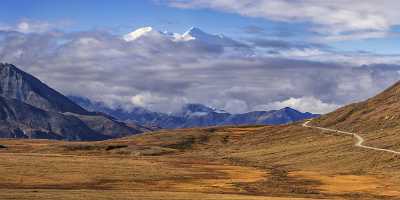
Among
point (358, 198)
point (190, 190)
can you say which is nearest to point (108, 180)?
point (190, 190)

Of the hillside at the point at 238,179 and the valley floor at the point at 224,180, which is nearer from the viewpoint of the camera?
the valley floor at the point at 224,180

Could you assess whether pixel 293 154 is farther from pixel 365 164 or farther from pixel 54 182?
pixel 54 182

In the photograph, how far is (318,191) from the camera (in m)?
98.2

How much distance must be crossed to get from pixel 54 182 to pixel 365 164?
68984 mm

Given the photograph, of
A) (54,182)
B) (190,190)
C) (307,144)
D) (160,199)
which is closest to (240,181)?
(190,190)

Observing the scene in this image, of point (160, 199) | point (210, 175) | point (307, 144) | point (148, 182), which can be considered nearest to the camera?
point (160, 199)

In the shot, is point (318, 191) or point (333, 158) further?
point (333, 158)

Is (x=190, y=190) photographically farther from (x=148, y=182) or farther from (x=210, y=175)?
(x=210, y=175)

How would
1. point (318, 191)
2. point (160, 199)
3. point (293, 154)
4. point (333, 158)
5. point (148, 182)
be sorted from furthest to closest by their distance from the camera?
1. point (293, 154)
2. point (333, 158)
3. point (148, 182)
4. point (318, 191)
5. point (160, 199)

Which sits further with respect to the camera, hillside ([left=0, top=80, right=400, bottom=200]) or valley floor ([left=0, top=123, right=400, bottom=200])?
hillside ([left=0, top=80, right=400, bottom=200])

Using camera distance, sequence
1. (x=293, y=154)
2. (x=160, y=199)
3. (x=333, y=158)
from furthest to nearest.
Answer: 1. (x=293, y=154)
2. (x=333, y=158)
3. (x=160, y=199)

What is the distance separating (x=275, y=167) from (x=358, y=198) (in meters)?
68.6

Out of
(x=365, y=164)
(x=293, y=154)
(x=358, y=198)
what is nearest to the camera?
(x=358, y=198)

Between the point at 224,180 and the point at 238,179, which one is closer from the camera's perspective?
the point at 224,180
